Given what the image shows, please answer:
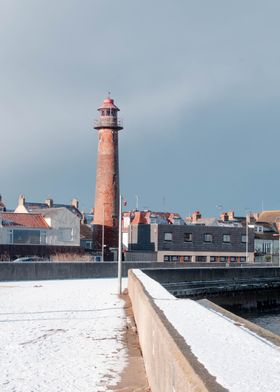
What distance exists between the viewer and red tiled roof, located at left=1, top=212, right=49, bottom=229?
70688 mm

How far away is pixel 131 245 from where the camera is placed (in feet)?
284

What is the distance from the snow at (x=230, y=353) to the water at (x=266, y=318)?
74.6 ft

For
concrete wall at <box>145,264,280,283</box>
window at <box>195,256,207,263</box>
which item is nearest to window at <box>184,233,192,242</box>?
window at <box>195,256,207,263</box>

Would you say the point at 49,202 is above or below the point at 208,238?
above

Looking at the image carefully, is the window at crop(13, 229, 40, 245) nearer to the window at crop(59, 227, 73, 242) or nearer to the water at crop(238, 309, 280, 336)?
the window at crop(59, 227, 73, 242)

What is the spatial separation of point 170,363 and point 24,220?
2588 inches

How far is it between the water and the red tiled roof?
104ft

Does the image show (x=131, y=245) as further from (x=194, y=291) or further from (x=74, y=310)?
(x=74, y=310)

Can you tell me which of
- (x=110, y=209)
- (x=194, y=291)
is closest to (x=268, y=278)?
(x=194, y=291)

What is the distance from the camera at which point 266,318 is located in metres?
42.1

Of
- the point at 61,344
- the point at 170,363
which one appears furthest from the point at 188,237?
the point at 170,363

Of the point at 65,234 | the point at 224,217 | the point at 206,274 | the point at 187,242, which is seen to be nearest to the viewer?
the point at 206,274

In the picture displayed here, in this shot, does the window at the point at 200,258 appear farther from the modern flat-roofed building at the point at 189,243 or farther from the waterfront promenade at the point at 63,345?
the waterfront promenade at the point at 63,345

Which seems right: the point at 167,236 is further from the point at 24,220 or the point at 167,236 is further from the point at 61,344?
the point at 61,344
